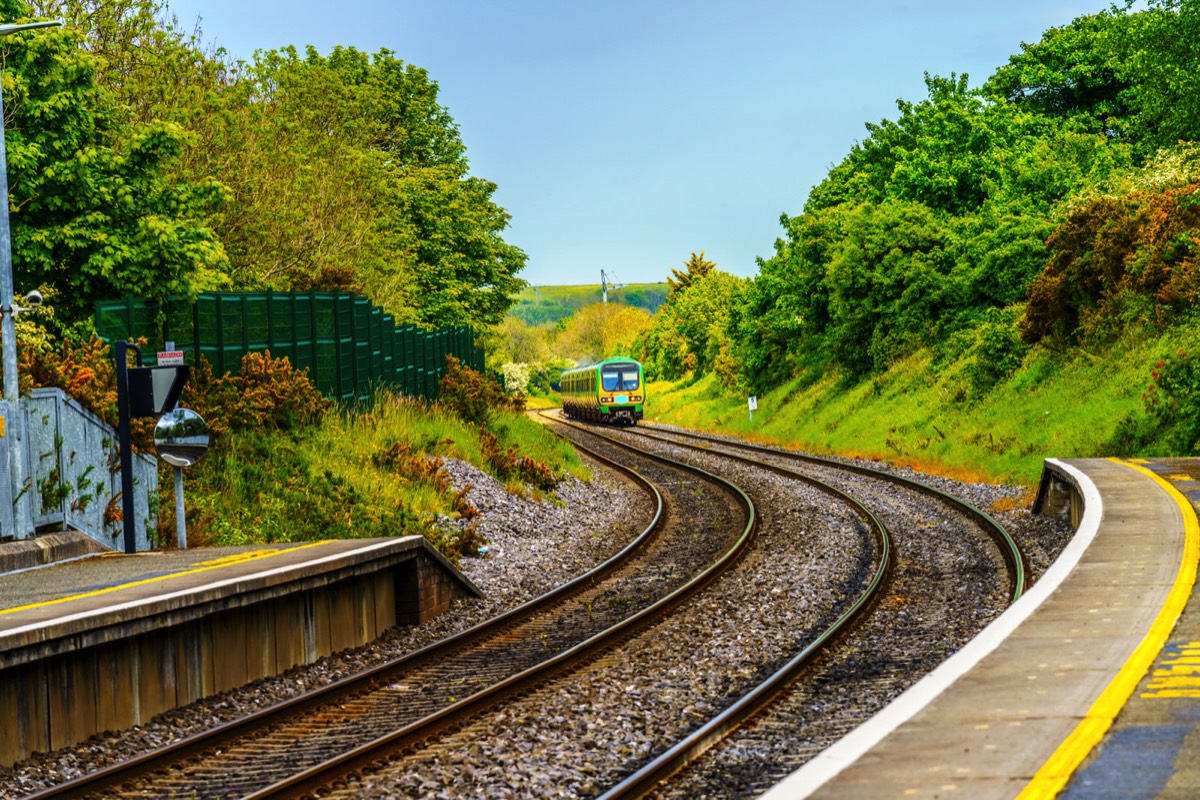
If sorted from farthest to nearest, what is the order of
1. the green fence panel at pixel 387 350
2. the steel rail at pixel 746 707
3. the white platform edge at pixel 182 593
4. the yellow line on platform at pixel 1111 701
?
the green fence panel at pixel 387 350 → the white platform edge at pixel 182 593 → the steel rail at pixel 746 707 → the yellow line on platform at pixel 1111 701

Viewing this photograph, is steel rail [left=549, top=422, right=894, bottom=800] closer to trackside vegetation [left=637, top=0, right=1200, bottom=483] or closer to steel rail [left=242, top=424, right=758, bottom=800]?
steel rail [left=242, top=424, right=758, bottom=800]

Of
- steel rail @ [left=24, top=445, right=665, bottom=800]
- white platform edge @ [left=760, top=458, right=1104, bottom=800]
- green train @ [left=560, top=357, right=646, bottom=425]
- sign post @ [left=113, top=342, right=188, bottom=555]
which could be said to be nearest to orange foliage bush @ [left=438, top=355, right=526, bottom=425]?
steel rail @ [left=24, top=445, right=665, bottom=800]

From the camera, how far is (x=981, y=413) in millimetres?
33625

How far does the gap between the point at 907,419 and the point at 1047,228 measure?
7.14 meters

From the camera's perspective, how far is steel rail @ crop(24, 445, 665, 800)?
8.04 meters

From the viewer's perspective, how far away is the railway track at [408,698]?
27.1 feet

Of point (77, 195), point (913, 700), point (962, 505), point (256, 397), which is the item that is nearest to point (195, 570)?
point (913, 700)

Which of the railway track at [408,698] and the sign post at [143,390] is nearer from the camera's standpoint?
the railway track at [408,698]

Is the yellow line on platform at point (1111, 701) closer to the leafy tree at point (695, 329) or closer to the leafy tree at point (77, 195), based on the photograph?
the leafy tree at point (77, 195)

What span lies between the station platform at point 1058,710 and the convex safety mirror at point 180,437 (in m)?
8.58

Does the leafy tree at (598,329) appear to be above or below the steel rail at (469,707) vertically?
above

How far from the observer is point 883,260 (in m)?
44.7

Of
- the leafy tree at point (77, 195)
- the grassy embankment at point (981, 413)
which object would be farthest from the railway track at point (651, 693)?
the grassy embankment at point (981, 413)

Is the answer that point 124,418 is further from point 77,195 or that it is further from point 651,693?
point 77,195
